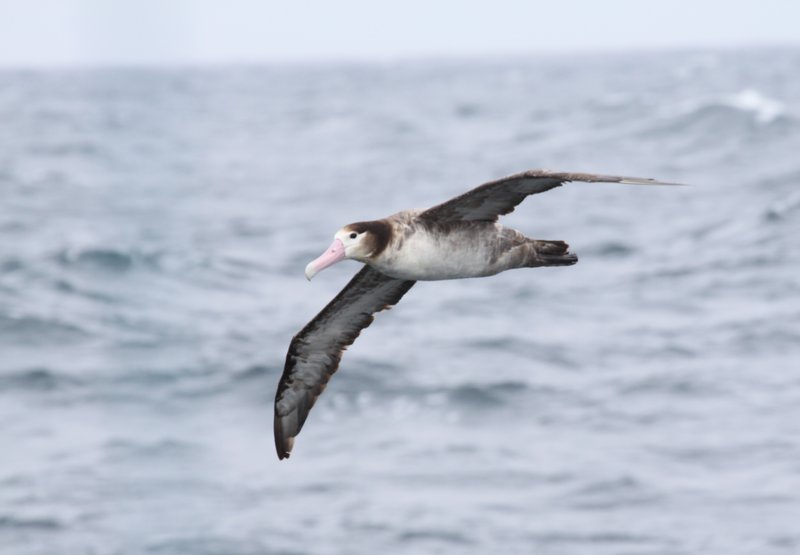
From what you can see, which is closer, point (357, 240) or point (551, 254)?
point (357, 240)

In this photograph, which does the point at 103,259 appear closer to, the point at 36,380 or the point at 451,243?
the point at 36,380

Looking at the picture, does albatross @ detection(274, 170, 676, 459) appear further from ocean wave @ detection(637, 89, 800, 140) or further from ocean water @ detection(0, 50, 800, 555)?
ocean wave @ detection(637, 89, 800, 140)

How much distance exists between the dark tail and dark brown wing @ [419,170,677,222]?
1.55 ft

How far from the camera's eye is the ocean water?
20.5 metres

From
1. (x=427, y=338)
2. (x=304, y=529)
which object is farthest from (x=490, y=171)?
(x=304, y=529)

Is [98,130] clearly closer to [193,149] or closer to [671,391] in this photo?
[193,149]

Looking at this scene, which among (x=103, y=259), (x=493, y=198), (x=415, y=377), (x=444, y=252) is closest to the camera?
(x=493, y=198)

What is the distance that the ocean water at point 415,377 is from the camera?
2052 centimetres

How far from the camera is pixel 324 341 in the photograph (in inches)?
443

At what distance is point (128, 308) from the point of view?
103 feet

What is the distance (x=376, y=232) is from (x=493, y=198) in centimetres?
82

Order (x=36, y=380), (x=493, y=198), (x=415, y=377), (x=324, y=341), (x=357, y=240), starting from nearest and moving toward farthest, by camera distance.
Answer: (x=357, y=240)
(x=493, y=198)
(x=324, y=341)
(x=415, y=377)
(x=36, y=380)

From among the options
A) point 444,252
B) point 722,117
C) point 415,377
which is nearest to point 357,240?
point 444,252

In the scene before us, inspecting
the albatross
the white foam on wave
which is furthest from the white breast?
the white foam on wave
